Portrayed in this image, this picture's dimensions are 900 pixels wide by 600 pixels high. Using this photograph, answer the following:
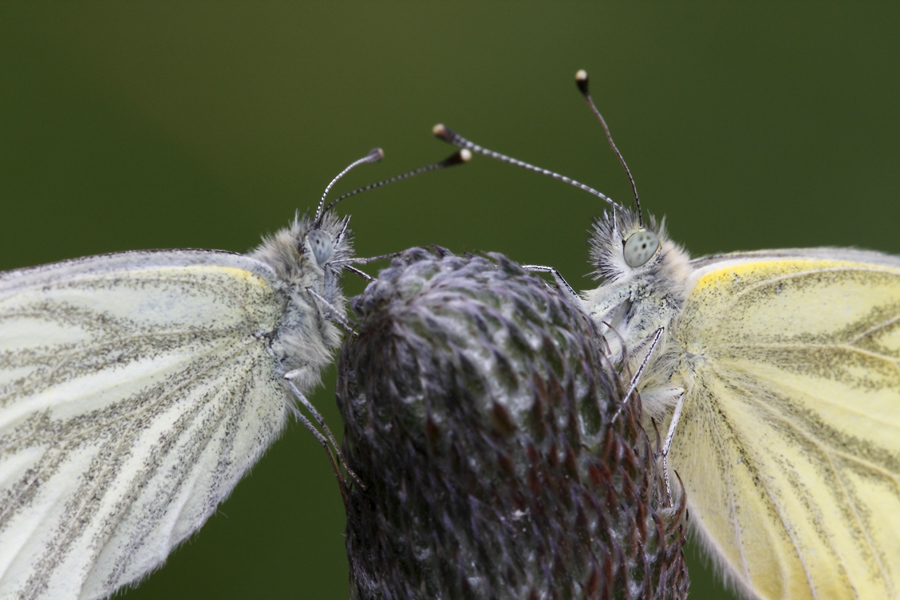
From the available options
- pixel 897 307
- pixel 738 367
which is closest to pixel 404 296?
pixel 738 367

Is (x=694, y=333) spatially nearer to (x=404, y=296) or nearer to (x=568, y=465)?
(x=568, y=465)

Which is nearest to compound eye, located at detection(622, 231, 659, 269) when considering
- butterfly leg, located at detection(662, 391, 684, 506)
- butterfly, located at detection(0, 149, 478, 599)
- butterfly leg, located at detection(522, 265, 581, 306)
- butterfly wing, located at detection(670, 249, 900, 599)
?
butterfly wing, located at detection(670, 249, 900, 599)

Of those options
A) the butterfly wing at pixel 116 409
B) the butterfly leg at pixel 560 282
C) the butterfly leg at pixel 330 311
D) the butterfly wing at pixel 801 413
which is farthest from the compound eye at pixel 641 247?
the butterfly wing at pixel 116 409

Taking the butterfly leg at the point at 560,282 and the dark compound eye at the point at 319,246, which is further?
the dark compound eye at the point at 319,246

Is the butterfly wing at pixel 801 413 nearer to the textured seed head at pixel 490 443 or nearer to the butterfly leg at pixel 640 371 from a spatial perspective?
the butterfly leg at pixel 640 371

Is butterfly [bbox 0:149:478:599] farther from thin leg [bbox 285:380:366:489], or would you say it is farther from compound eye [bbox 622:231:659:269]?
compound eye [bbox 622:231:659:269]

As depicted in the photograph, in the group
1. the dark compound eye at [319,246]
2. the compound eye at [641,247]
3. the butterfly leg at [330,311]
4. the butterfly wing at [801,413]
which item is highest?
the dark compound eye at [319,246]

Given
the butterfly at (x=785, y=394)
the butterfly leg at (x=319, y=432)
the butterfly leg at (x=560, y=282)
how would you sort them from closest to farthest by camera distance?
the butterfly leg at (x=319, y=432) < the butterfly leg at (x=560, y=282) < the butterfly at (x=785, y=394)
